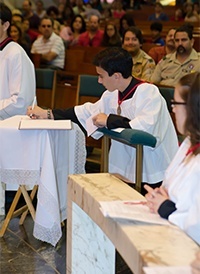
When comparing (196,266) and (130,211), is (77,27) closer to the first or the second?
(130,211)

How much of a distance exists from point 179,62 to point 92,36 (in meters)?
3.11

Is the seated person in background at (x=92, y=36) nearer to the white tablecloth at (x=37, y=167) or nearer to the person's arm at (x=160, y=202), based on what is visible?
the white tablecloth at (x=37, y=167)

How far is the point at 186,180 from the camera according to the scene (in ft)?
6.05

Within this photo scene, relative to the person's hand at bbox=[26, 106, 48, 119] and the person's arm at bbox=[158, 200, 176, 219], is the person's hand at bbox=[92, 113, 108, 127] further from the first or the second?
the person's arm at bbox=[158, 200, 176, 219]

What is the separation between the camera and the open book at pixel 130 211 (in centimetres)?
180

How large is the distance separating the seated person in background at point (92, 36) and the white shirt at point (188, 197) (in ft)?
19.5

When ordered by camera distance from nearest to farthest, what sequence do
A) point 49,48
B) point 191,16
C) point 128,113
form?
point 128,113
point 49,48
point 191,16

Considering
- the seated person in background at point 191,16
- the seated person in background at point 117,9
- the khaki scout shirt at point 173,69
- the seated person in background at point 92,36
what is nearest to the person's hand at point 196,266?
the khaki scout shirt at point 173,69

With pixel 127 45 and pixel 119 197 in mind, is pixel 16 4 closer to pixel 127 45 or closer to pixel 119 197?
pixel 127 45

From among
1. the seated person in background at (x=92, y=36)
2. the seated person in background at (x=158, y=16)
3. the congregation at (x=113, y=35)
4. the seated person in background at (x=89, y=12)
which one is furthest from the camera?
the seated person in background at (x=89, y=12)

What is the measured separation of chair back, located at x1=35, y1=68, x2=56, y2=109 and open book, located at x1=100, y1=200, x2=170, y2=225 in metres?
3.50

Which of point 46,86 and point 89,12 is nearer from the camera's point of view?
point 46,86

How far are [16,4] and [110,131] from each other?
10610 mm

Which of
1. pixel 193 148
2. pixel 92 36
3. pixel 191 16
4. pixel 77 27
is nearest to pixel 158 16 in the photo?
pixel 191 16
